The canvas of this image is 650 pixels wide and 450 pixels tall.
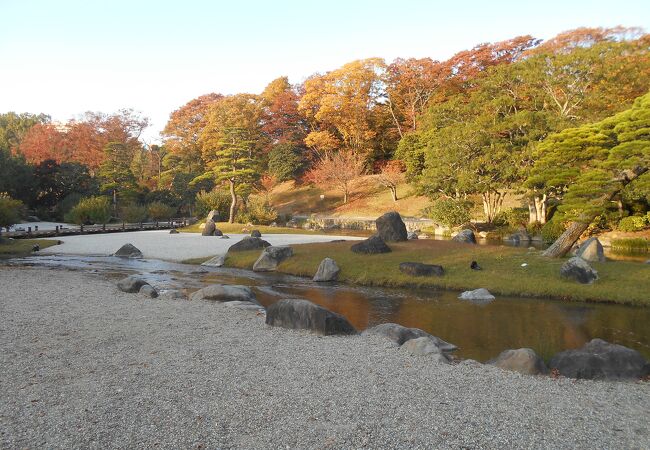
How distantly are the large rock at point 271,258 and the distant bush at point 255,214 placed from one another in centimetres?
1956

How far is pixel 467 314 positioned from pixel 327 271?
582 cm

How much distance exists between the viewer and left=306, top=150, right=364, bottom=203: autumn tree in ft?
166

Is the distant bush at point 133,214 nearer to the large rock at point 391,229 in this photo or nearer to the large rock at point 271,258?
the large rock at point 271,258

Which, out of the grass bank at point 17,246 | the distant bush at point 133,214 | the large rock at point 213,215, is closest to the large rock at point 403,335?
the grass bank at point 17,246

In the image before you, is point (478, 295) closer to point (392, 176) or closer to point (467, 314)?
point (467, 314)

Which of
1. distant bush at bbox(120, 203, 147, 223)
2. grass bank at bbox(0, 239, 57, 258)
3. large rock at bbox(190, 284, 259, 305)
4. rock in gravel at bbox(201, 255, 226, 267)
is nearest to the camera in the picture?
large rock at bbox(190, 284, 259, 305)

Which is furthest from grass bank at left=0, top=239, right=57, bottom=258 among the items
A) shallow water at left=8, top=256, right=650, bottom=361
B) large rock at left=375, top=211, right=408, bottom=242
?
large rock at left=375, top=211, right=408, bottom=242

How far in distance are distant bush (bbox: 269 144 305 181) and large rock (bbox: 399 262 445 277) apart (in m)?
43.0

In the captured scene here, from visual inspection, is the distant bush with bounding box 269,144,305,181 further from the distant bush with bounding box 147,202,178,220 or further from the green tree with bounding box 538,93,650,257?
the green tree with bounding box 538,93,650,257

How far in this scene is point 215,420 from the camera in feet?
15.4

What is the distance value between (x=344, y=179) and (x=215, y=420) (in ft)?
153

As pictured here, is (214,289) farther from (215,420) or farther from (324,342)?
(215,420)

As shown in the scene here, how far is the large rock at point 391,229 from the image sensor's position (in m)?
19.9

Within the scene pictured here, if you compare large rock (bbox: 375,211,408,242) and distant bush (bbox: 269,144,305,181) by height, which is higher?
distant bush (bbox: 269,144,305,181)
